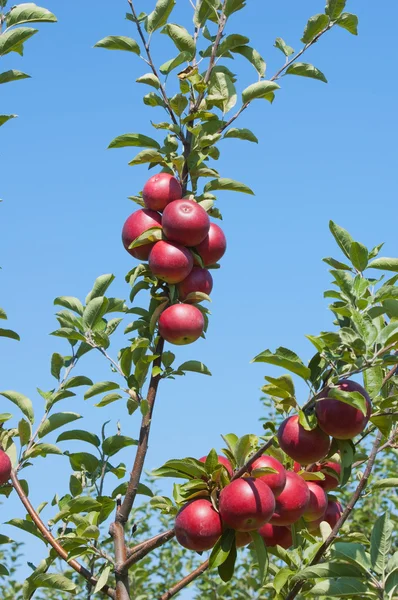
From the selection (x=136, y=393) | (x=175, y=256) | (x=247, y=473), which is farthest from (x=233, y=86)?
(x=247, y=473)

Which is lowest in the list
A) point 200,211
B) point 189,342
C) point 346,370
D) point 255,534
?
point 255,534

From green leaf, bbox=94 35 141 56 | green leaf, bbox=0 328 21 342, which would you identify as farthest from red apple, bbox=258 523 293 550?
green leaf, bbox=94 35 141 56

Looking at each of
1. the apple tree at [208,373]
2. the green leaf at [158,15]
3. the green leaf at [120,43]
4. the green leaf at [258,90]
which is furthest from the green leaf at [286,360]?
the green leaf at [158,15]

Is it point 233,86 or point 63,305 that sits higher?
point 233,86

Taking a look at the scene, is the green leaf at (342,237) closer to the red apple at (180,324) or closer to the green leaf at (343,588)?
the red apple at (180,324)

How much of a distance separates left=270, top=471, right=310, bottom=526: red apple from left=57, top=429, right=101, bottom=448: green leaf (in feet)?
2.81

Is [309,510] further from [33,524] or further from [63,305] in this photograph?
[63,305]

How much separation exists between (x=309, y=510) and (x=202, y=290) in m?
0.88

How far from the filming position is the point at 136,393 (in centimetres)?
279

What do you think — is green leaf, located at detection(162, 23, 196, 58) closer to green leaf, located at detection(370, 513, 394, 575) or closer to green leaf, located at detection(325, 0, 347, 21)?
green leaf, located at detection(325, 0, 347, 21)

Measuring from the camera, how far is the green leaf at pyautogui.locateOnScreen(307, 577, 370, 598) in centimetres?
219

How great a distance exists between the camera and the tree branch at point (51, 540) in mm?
2570

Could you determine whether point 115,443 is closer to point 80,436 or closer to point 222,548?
point 80,436

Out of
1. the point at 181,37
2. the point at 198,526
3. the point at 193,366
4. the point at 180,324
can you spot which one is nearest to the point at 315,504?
the point at 198,526
